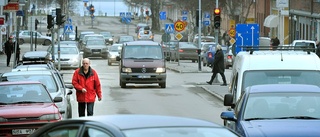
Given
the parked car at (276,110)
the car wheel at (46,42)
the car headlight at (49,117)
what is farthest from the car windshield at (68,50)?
the parked car at (276,110)

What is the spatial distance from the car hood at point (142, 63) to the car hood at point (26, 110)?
60.5 ft

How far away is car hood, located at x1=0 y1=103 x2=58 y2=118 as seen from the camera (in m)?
16.4

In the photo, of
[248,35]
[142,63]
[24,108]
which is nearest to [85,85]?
[24,108]

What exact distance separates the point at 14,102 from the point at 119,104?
34.5 ft

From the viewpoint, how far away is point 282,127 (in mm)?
12078

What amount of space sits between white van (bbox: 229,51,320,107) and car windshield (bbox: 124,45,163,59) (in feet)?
61.5

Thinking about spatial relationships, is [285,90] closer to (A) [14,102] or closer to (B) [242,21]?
(A) [14,102]

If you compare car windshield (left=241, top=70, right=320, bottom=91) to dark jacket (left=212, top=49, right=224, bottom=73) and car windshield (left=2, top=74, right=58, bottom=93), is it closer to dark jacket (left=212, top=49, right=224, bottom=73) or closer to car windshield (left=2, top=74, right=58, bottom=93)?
car windshield (left=2, top=74, right=58, bottom=93)

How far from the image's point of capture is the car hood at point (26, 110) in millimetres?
16438

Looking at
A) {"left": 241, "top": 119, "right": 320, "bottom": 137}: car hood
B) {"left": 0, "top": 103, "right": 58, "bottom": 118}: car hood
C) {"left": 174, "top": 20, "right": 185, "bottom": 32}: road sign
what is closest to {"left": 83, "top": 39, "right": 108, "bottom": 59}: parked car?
{"left": 174, "top": 20, "right": 185, "bottom": 32}: road sign

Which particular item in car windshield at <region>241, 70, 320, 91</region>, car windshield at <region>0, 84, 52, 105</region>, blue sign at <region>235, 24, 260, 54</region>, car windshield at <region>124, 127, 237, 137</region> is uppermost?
blue sign at <region>235, 24, 260, 54</region>

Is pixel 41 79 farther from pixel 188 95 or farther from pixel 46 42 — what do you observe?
pixel 46 42

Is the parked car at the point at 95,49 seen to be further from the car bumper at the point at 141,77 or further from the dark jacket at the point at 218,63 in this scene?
the car bumper at the point at 141,77

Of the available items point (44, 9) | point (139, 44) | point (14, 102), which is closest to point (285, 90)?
point (14, 102)
